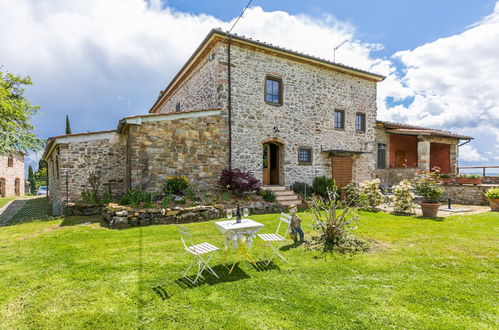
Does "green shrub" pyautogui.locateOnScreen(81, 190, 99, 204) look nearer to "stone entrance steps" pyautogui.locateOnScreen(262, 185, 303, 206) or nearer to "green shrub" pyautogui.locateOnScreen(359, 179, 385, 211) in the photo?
"stone entrance steps" pyautogui.locateOnScreen(262, 185, 303, 206)

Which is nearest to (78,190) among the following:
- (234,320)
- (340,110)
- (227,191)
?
(227,191)

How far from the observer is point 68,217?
28.4 feet

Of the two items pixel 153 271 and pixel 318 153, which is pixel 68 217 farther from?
pixel 318 153

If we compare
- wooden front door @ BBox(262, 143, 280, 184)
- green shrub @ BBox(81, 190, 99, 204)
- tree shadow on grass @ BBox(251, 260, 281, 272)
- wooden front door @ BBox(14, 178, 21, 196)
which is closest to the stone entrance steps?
wooden front door @ BBox(262, 143, 280, 184)

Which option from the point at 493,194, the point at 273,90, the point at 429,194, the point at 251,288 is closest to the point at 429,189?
the point at 429,194

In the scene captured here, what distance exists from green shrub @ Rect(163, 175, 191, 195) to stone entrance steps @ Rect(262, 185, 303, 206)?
3578 mm

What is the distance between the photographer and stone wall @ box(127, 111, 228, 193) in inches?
349

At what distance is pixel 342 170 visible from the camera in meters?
13.6

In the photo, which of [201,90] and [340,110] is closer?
[201,90]

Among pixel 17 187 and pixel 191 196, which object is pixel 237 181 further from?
pixel 17 187

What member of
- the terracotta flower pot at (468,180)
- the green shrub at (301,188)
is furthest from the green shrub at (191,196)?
the terracotta flower pot at (468,180)

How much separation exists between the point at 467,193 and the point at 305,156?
325 inches

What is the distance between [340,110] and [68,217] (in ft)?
43.3

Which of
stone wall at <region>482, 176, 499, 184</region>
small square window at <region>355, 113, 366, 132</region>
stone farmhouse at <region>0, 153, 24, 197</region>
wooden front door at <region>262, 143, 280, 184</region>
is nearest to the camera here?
wooden front door at <region>262, 143, 280, 184</region>
